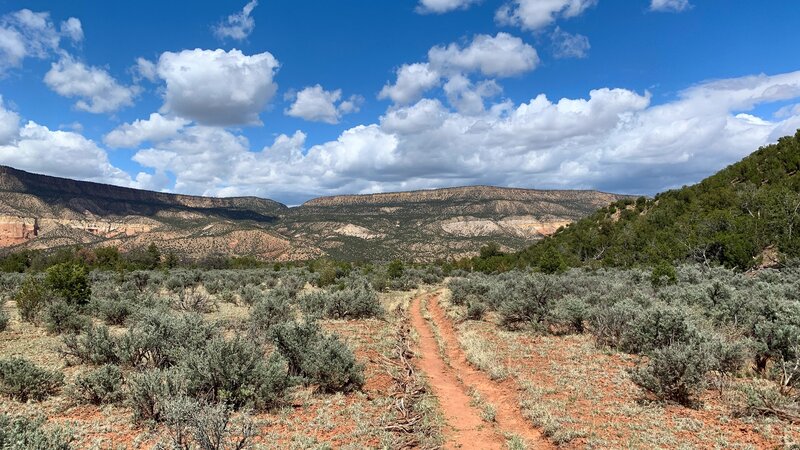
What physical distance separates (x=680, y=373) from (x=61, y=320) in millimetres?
22316

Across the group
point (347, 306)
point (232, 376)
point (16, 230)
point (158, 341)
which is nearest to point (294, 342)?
point (232, 376)

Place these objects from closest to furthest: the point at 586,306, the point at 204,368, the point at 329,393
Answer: the point at 204,368
the point at 329,393
the point at 586,306

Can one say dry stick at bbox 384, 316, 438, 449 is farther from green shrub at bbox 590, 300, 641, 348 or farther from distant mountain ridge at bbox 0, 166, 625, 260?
distant mountain ridge at bbox 0, 166, 625, 260

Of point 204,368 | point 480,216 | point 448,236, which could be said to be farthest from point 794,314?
point 480,216

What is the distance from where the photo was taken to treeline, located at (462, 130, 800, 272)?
123ft

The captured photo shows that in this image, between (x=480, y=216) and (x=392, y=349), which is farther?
(x=480, y=216)

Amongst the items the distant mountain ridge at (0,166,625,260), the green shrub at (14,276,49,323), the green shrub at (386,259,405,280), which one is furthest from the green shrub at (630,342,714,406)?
the distant mountain ridge at (0,166,625,260)

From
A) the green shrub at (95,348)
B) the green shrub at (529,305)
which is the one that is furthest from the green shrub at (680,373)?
the green shrub at (95,348)

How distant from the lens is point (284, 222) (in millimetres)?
162250

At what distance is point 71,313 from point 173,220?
501 feet

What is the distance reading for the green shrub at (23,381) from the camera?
995 centimetres

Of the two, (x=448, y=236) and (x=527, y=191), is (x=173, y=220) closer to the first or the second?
(x=448, y=236)

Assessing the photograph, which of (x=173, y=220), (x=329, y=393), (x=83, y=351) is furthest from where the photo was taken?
(x=173, y=220)

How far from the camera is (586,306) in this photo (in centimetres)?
1834
